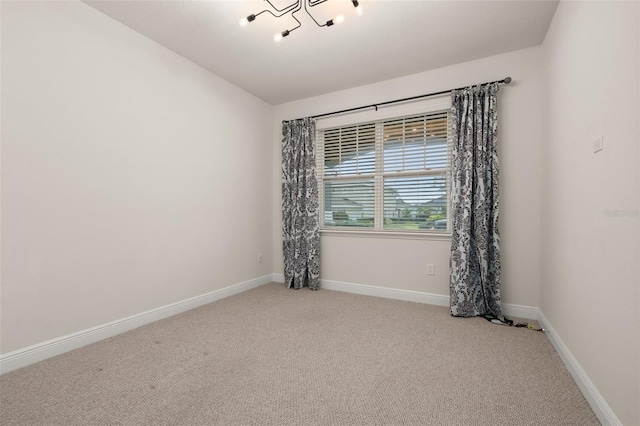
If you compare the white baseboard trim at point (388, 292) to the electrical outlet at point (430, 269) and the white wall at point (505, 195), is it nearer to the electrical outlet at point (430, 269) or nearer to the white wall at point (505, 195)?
the white wall at point (505, 195)

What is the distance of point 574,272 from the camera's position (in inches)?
70.1

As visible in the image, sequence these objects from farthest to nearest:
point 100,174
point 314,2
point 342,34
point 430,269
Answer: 1. point 430,269
2. point 342,34
3. point 100,174
4. point 314,2

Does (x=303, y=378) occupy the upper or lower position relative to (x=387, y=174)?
lower

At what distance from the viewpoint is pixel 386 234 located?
136 inches

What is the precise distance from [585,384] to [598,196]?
1030 mm

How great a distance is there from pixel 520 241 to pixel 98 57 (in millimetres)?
4067

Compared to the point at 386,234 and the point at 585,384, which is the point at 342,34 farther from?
the point at 585,384

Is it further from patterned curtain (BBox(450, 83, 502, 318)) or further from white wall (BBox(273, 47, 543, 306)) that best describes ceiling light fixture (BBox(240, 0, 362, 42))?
patterned curtain (BBox(450, 83, 502, 318))

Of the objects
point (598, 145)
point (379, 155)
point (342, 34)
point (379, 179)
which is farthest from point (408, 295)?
point (342, 34)

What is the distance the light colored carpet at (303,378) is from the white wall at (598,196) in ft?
1.17

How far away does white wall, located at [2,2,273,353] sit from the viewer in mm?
1848

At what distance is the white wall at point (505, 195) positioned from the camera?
2713 mm

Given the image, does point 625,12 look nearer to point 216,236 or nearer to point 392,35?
point 392,35

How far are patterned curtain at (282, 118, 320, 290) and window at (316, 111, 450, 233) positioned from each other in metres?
0.19
